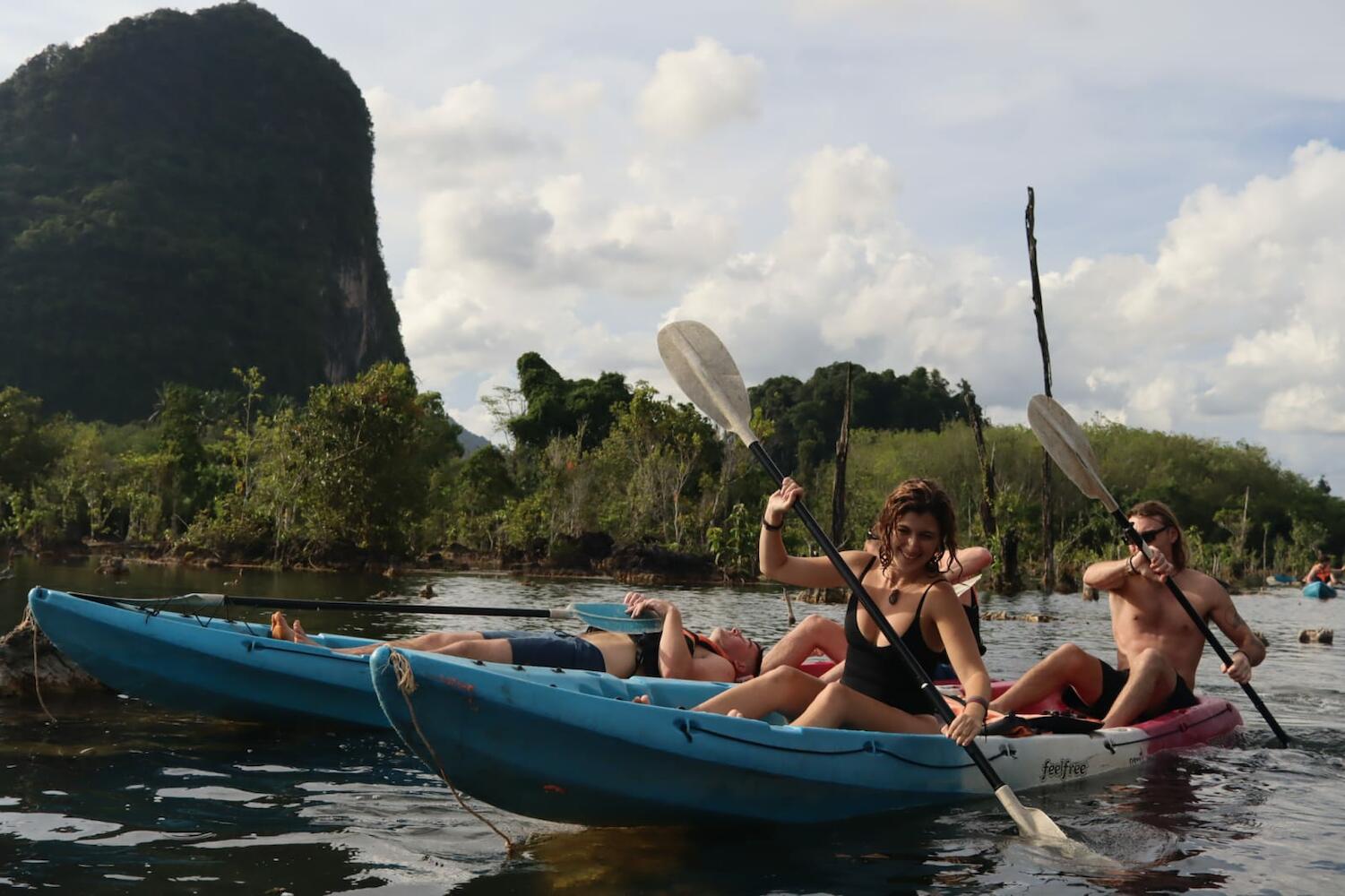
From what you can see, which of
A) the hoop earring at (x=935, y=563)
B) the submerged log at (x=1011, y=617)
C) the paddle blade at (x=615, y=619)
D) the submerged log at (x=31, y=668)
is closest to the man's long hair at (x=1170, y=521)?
the hoop earring at (x=935, y=563)

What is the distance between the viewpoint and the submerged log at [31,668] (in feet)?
23.5

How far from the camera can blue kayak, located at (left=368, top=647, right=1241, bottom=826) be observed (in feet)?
13.0

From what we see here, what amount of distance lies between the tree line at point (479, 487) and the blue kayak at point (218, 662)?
14.4m

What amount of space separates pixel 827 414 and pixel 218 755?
54173 millimetres

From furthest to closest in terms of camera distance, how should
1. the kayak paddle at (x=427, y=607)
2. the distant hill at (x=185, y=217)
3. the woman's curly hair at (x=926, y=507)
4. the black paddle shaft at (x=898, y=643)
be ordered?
the distant hill at (x=185, y=217) < the kayak paddle at (x=427, y=607) < the black paddle shaft at (x=898, y=643) < the woman's curly hair at (x=926, y=507)

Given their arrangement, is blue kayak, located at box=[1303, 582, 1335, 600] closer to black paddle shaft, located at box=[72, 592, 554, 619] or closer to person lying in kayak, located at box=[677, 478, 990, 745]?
black paddle shaft, located at box=[72, 592, 554, 619]

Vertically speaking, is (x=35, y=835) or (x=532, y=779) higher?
(x=532, y=779)

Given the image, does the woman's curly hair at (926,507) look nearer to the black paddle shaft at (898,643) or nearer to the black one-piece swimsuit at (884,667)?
the black paddle shaft at (898,643)

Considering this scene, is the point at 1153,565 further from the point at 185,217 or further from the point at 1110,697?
the point at 185,217

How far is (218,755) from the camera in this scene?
234 inches

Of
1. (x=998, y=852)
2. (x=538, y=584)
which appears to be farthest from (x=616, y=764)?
(x=538, y=584)

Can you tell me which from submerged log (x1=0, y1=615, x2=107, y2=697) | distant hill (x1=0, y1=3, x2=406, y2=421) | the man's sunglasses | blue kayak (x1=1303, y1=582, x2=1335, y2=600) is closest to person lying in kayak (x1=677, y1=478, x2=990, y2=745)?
the man's sunglasses

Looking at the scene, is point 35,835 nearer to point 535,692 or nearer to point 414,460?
point 535,692

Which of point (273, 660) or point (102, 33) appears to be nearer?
point (273, 660)
